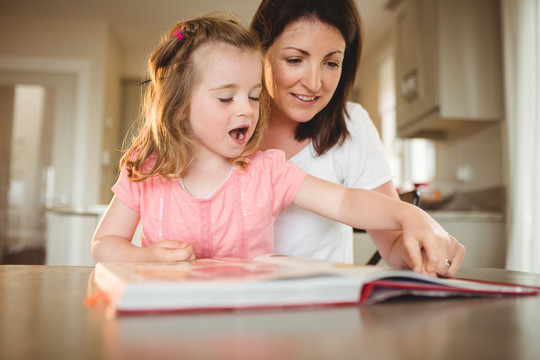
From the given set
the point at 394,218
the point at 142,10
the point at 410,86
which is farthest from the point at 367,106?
the point at 394,218

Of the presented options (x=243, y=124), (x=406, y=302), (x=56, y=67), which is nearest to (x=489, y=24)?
(x=243, y=124)

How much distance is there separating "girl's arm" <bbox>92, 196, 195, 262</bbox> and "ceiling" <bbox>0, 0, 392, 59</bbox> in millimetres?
3899

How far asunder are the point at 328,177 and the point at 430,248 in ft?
1.79

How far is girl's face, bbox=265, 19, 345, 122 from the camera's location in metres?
1.11

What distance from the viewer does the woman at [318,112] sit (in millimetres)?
1123

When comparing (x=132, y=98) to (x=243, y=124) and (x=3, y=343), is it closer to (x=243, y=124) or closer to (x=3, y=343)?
(x=243, y=124)

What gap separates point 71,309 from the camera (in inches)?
17.4

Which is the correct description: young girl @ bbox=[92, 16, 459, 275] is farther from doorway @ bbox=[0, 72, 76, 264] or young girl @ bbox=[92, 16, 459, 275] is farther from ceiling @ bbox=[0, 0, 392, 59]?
doorway @ bbox=[0, 72, 76, 264]

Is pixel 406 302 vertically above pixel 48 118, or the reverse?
pixel 48 118

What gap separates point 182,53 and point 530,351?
2.85 ft

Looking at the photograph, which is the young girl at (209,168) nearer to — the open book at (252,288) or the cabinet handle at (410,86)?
the open book at (252,288)

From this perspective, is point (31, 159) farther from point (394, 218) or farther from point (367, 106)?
point (394, 218)

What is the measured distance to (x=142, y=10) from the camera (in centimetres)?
491

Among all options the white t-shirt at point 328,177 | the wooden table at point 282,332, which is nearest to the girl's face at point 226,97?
the white t-shirt at point 328,177
